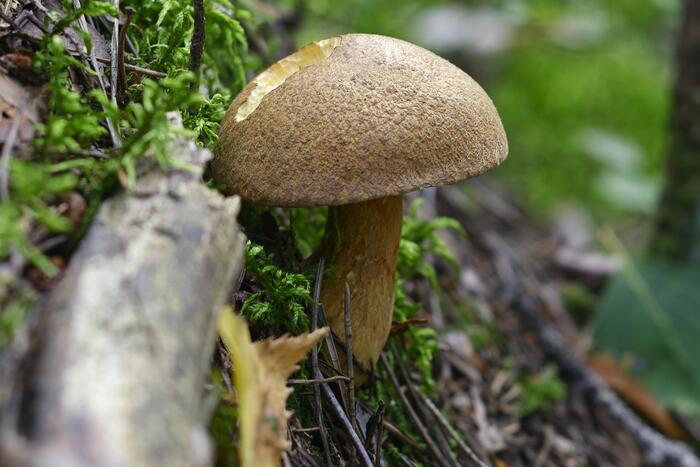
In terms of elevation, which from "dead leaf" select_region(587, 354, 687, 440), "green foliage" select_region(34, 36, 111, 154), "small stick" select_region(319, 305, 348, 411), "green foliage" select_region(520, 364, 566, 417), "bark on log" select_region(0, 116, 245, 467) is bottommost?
"dead leaf" select_region(587, 354, 687, 440)

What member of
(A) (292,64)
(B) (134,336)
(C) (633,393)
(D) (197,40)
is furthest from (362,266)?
(C) (633,393)

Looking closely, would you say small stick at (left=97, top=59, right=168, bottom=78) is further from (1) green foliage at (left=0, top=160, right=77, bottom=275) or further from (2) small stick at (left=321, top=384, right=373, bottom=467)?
(2) small stick at (left=321, top=384, right=373, bottom=467)

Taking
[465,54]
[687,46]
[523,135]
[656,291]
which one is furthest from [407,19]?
[656,291]

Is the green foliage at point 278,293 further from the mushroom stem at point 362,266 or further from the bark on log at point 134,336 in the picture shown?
the bark on log at point 134,336

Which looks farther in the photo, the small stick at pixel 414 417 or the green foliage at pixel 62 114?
the small stick at pixel 414 417

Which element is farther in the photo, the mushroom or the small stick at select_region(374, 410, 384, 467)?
the small stick at select_region(374, 410, 384, 467)

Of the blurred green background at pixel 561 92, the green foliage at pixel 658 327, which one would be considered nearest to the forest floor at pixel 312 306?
the green foliage at pixel 658 327

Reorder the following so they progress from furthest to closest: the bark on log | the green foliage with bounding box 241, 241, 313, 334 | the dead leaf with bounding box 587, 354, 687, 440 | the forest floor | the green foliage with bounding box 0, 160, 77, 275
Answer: the dead leaf with bounding box 587, 354, 687, 440, the green foliage with bounding box 241, 241, 313, 334, the forest floor, the green foliage with bounding box 0, 160, 77, 275, the bark on log

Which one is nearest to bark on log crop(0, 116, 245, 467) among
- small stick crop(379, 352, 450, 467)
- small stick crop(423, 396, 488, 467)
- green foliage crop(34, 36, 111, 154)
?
green foliage crop(34, 36, 111, 154)
